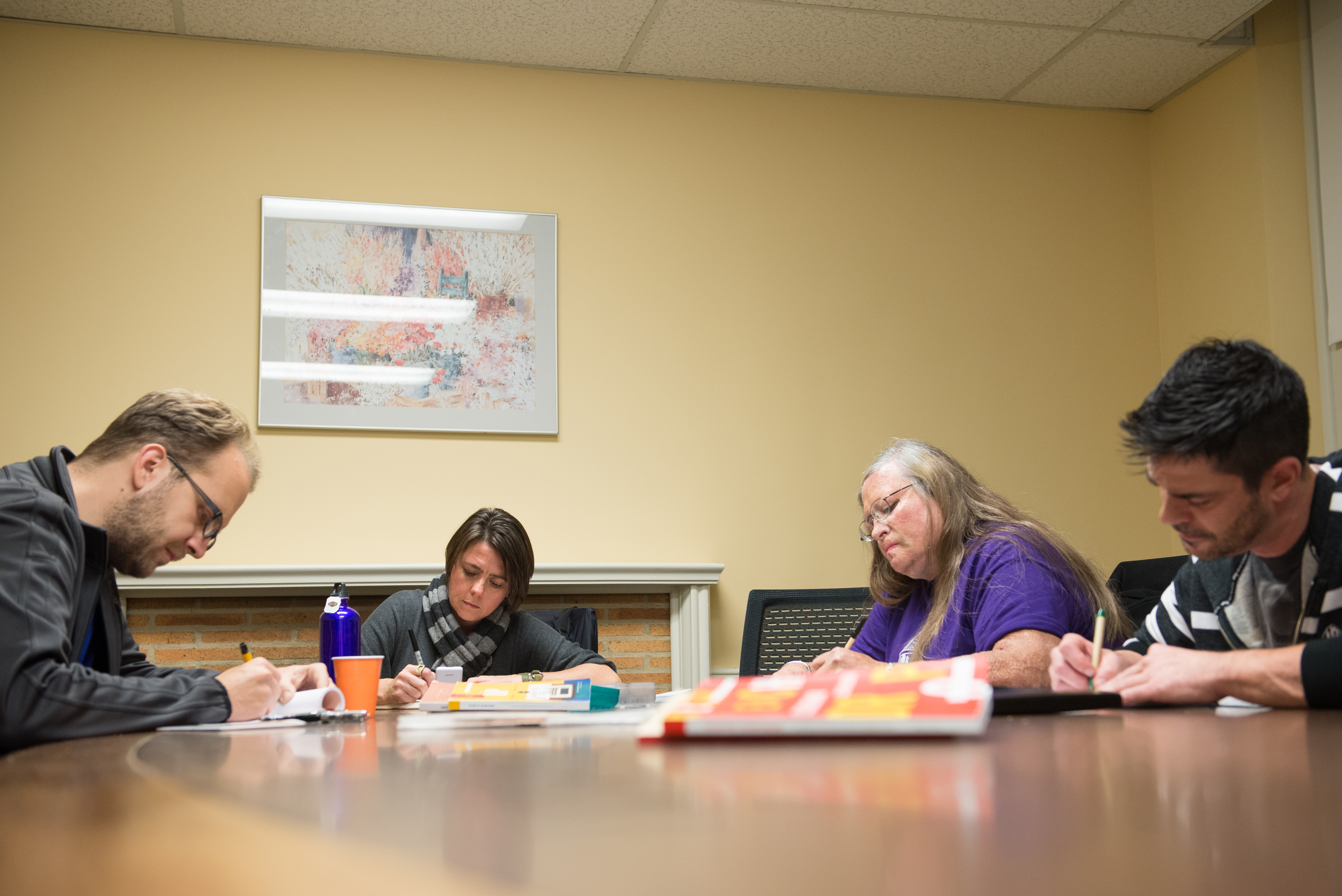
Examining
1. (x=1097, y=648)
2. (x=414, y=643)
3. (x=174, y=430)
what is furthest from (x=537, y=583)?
(x=1097, y=648)

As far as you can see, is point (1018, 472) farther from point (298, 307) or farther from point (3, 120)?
point (3, 120)

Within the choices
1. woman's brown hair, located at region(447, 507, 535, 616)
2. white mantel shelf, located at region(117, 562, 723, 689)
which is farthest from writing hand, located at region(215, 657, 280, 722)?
white mantel shelf, located at region(117, 562, 723, 689)

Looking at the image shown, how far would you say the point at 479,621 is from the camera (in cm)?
273

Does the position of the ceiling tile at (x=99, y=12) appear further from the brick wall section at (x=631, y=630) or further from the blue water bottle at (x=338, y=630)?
the blue water bottle at (x=338, y=630)

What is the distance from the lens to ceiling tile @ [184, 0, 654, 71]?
349 cm

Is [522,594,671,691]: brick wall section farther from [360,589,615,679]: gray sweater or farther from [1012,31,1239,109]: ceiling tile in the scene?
[1012,31,1239,109]: ceiling tile

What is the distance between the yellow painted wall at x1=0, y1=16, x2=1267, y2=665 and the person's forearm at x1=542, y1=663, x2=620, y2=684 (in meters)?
1.11

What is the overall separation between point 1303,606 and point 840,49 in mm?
3187

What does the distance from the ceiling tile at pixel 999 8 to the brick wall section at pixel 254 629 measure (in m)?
2.40

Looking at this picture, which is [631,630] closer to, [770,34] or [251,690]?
[770,34]

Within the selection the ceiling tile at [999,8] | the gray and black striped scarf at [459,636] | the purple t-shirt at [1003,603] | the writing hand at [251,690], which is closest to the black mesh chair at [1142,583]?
the purple t-shirt at [1003,603]

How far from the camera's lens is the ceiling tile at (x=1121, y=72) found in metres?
3.90

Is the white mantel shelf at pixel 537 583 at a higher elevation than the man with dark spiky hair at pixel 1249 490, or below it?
below

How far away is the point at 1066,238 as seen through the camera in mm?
4336
